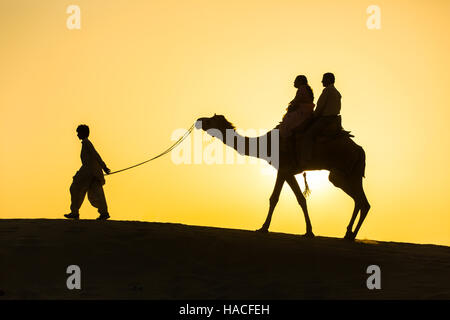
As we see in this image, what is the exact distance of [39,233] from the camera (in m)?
17.4

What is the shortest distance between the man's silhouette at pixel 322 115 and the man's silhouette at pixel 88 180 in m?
4.42

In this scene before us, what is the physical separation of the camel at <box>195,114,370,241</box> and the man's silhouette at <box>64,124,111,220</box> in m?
2.46

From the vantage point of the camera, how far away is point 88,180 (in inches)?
785

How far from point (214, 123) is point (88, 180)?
3.05m

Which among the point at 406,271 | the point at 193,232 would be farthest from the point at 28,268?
the point at 406,271

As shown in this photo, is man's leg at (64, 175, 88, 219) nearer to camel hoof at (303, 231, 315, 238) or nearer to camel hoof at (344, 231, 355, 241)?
camel hoof at (303, 231, 315, 238)

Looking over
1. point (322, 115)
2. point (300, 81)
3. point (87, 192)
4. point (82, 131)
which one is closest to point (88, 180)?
point (87, 192)

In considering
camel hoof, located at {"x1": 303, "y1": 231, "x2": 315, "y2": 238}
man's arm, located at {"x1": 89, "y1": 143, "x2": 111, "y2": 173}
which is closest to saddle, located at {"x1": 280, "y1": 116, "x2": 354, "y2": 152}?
camel hoof, located at {"x1": 303, "y1": 231, "x2": 315, "y2": 238}

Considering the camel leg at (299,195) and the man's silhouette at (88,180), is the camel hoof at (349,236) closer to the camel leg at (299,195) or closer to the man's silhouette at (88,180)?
the camel leg at (299,195)

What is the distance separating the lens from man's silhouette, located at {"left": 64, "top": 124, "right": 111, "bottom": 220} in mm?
19906

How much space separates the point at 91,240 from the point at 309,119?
210 inches

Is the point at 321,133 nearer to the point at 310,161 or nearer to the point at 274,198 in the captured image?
the point at 310,161
